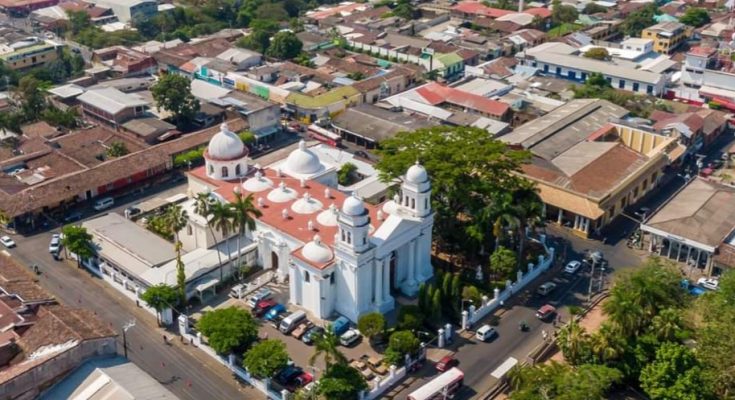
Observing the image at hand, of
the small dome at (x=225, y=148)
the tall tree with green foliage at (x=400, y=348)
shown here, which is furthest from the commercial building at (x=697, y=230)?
the small dome at (x=225, y=148)

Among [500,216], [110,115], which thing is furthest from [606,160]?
[110,115]

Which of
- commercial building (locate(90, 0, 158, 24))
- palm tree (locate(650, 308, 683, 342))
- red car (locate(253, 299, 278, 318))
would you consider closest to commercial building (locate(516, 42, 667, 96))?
palm tree (locate(650, 308, 683, 342))

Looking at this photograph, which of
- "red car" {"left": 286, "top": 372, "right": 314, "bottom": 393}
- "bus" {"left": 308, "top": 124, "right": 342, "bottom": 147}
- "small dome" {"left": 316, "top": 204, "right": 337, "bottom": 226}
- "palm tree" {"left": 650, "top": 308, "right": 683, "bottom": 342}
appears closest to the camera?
"palm tree" {"left": 650, "top": 308, "right": 683, "bottom": 342}

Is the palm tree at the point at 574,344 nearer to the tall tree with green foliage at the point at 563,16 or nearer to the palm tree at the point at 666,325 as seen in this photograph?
the palm tree at the point at 666,325

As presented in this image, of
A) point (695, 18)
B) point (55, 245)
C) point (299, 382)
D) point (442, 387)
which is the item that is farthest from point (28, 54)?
point (695, 18)

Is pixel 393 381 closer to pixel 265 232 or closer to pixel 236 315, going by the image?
pixel 236 315

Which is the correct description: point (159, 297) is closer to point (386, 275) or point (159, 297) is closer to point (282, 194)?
point (282, 194)

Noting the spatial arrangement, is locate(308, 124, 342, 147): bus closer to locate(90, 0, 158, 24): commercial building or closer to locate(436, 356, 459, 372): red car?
locate(436, 356, 459, 372): red car
